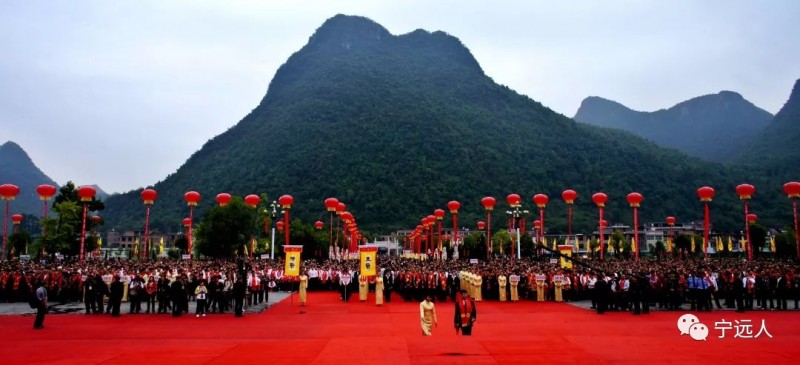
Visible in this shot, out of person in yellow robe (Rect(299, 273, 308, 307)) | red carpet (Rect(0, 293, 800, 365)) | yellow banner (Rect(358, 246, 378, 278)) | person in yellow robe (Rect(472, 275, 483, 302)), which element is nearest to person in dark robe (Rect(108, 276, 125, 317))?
red carpet (Rect(0, 293, 800, 365))

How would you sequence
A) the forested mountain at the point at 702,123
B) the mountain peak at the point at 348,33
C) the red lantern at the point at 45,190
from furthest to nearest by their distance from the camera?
the mountain peak at the point at 348,33, the forested mountain at the point at 702,123, the red lantern at the point at 45,190

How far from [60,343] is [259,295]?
10.0 metres

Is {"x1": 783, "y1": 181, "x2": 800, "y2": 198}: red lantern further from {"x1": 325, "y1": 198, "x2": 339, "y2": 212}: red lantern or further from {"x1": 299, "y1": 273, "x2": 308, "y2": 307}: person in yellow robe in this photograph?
{"x1": 325, "y1": 198, "x2": 339, "y2": 212}: red lantern

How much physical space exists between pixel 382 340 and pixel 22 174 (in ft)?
578

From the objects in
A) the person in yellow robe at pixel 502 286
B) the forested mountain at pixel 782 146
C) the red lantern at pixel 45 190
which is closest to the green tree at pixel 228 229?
the red lantern at pixel 45 190

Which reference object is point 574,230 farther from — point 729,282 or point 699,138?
point 699,138

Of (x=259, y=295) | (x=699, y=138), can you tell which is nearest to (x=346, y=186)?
(x=259, y=295)

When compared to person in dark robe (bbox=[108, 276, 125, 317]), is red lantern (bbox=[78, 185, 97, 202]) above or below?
above

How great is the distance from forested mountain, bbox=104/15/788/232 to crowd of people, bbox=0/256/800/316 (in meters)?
60.2

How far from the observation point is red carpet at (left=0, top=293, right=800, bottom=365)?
816 cm

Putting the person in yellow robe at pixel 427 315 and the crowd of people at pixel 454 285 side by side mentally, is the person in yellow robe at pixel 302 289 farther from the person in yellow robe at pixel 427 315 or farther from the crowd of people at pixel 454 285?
the person in yellow robe at pixel 427 315

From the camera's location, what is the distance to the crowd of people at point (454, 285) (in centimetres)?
1585

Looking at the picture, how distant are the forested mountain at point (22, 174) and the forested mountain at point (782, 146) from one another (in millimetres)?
157908

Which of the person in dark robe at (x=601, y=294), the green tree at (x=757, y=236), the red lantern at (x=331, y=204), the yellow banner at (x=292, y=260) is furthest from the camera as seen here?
the green tree at (x=757, y=236)
